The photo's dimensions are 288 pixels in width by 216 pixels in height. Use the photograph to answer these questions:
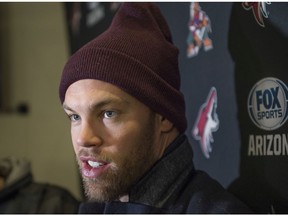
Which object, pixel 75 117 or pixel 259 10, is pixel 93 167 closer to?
pixel 75 117

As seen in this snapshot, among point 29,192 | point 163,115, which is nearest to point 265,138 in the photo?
point 163,115

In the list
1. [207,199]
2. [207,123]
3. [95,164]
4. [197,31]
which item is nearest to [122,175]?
[95,164]

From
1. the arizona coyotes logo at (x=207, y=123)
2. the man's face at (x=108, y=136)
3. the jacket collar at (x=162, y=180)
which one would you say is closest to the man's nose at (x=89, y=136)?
the man's face at (x=108, y=136)

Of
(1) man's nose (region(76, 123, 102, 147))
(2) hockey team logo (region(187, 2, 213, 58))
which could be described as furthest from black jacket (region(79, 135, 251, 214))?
(2) hockey team logo (region(187, 2, 213, 58))

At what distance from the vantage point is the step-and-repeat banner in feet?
2.98

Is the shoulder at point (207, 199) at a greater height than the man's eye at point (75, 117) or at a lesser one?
lesser

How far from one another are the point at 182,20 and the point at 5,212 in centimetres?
77

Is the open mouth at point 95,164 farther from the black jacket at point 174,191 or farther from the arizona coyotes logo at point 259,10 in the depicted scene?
the arizona coyotes logo at point 259,10

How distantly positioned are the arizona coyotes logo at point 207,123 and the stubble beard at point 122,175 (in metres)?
0.21

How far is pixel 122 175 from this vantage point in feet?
2.97

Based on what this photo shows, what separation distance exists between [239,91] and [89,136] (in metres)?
0.36

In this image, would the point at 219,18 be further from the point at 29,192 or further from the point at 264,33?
the point at 29,192

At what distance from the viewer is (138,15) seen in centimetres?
100

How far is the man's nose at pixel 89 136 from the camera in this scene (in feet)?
2.88
